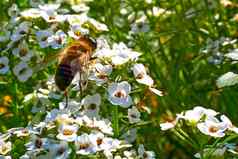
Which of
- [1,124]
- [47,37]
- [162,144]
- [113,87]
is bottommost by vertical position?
[162,144]

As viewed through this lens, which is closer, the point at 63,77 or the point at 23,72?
the point at 63,77

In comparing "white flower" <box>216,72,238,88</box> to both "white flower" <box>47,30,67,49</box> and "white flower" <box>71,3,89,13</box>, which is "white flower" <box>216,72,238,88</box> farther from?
"white flower" <box>71,3,89,13</box>

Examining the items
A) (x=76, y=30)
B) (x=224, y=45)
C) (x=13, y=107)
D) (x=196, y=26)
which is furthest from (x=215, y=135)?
(x=196, y=26)

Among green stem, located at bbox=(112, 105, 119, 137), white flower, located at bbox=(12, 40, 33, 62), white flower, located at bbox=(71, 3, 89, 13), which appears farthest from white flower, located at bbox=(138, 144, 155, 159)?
white flower, located at bbox=(71, 3, 89, 13)

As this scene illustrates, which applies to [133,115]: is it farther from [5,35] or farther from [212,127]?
[5,35]

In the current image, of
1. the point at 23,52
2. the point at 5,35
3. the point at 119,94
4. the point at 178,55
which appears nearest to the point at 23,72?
the point at 23,52

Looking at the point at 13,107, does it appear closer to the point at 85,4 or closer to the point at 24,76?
the point at 24,76
